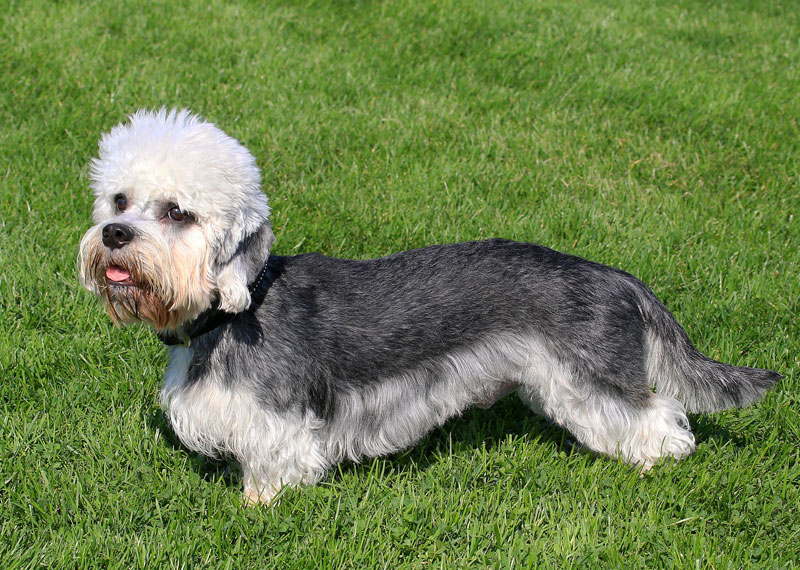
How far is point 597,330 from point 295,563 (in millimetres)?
1732

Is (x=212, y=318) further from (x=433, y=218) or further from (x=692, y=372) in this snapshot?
(x=433, y=218)

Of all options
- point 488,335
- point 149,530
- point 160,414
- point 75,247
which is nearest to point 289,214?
point 75,247

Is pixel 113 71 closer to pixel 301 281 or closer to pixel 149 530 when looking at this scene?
pixel 301 281

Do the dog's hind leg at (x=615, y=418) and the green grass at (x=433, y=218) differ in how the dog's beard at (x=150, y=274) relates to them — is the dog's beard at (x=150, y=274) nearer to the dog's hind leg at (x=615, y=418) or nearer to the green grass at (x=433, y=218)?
the green grass at (x=433, y=218)

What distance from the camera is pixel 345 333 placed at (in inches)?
143

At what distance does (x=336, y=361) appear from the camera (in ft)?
11.9

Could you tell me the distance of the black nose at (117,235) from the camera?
303 centimetres

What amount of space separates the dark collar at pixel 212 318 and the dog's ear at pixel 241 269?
5 centimetres

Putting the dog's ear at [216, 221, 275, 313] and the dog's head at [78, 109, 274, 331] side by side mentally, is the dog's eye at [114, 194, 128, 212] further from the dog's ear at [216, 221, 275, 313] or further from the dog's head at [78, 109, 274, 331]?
the dog's ear at [216, 221, 275, 313]

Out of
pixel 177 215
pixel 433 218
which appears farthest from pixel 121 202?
pixel 433 218

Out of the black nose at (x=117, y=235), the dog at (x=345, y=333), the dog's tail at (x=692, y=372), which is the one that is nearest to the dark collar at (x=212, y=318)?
the dog at (x=345, y=333)

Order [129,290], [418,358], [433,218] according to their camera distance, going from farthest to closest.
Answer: [433,218], [418,358], [129,290]

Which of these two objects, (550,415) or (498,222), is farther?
(498,222)

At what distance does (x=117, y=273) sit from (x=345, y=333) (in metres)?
1.07
